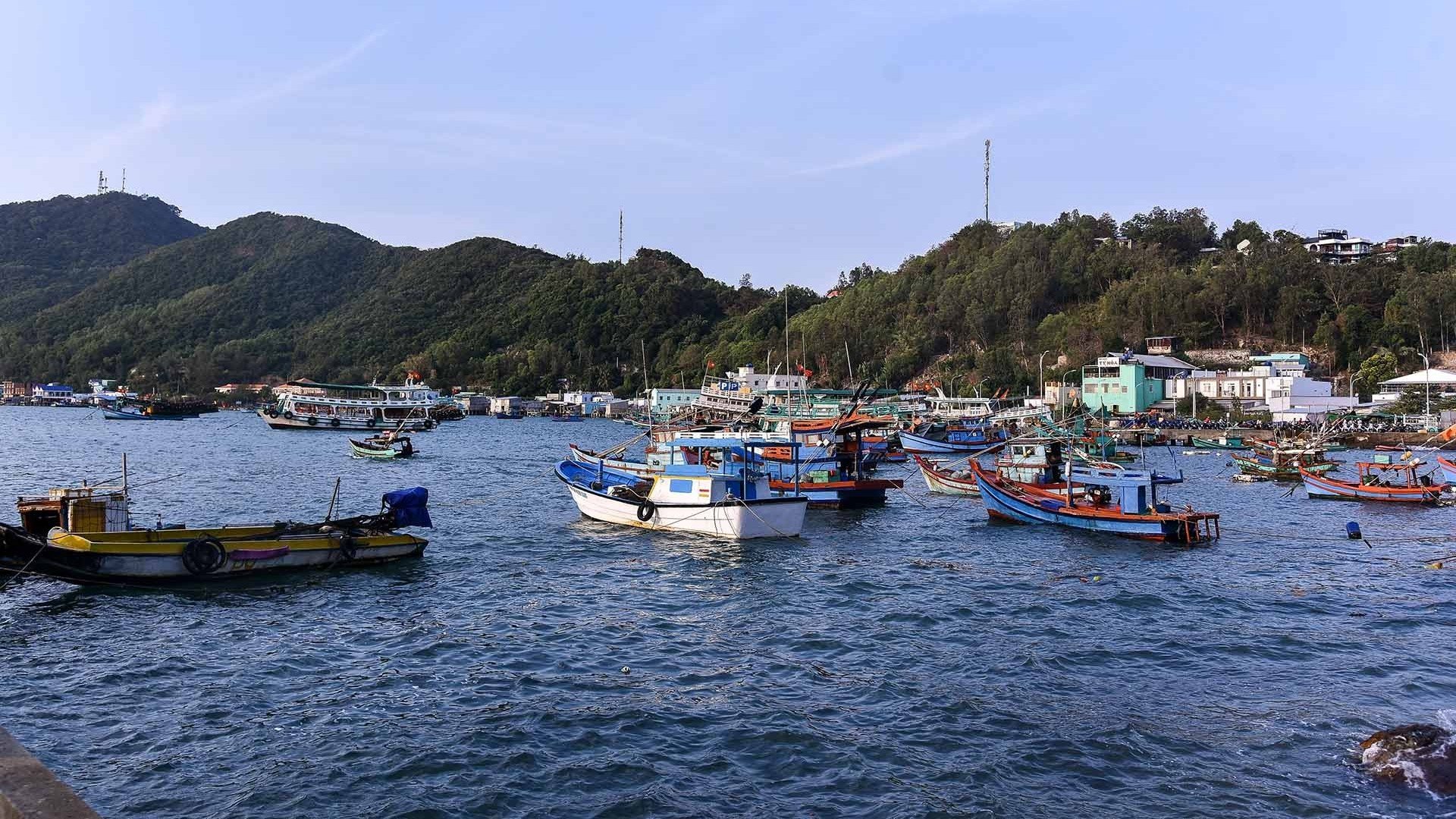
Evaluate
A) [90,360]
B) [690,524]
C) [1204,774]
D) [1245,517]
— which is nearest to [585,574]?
[690,524]

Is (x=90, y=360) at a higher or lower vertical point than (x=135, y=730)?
higher

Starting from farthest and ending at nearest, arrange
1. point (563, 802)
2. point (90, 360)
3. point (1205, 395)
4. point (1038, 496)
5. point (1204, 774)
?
point (90, 360)
point (1205, 395)
point (1038, 496)
point (1204, 774)
point (563, 802)

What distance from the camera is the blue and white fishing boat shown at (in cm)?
7075

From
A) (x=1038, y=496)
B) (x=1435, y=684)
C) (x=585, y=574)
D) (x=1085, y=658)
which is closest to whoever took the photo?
(x=1435, y=684)

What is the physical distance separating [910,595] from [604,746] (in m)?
11.6

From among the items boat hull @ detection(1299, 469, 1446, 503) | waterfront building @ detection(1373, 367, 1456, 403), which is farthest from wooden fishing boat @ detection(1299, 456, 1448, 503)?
waterfront building @ detection(1373, 367, 1456, 403)

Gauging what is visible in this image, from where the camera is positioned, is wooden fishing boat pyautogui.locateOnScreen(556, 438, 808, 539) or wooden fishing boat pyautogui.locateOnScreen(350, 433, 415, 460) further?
wooden fishing boat pyautogui.locateOnScreen(350, 433, 415, 460)

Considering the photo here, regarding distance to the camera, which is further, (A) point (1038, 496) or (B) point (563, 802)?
(A) point (1038, 496)

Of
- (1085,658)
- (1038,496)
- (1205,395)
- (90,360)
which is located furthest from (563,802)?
(90,360)

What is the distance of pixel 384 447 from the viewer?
65750mm

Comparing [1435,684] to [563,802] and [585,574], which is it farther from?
[585,574]

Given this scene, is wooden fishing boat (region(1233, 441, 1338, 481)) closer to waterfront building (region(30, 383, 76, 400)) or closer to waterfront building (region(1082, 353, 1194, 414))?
waterfront building (region(1082, 353, 1194, 414))

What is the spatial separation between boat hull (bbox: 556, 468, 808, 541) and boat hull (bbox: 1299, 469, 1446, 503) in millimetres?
26965

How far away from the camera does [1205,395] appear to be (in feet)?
334
